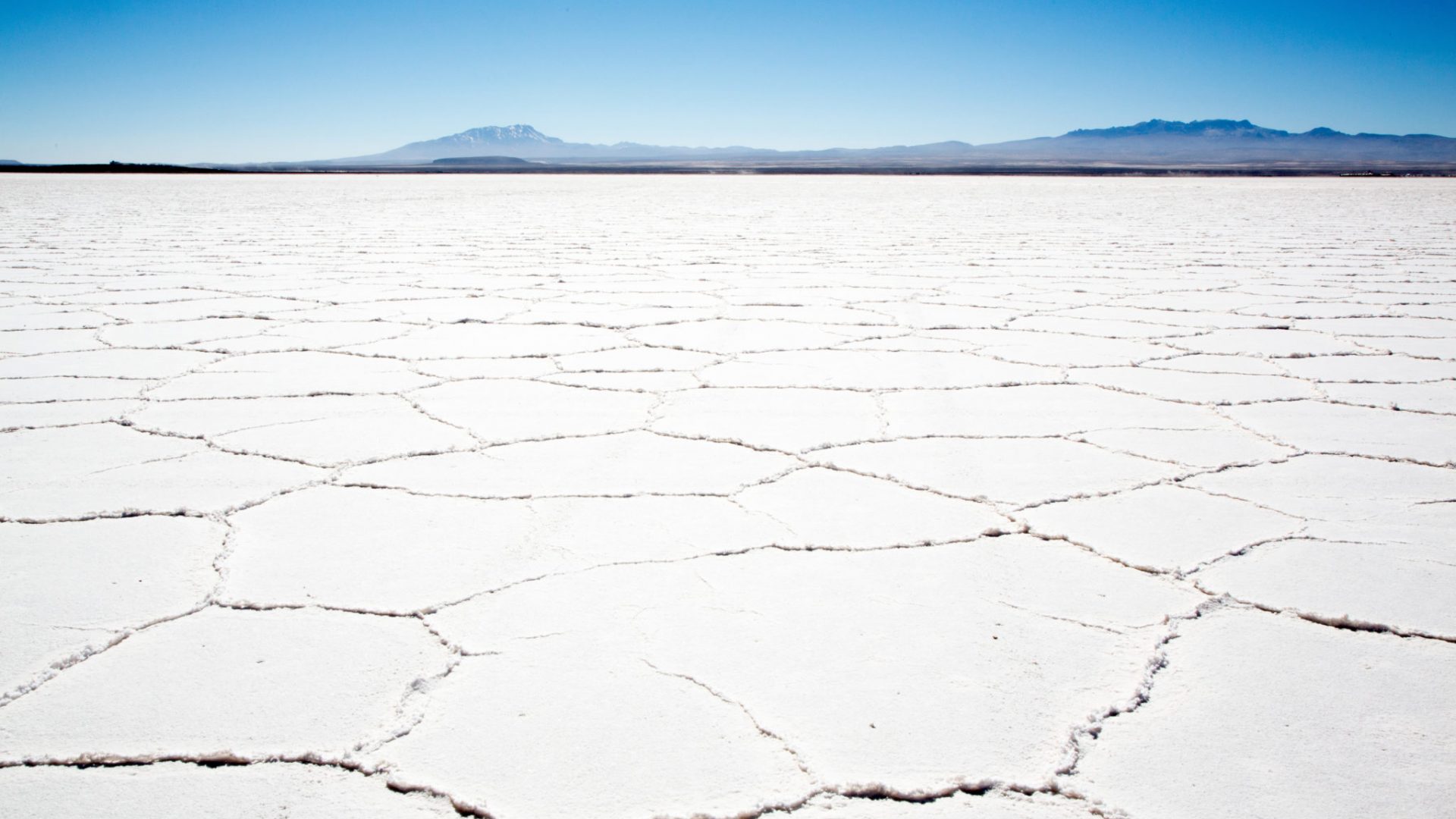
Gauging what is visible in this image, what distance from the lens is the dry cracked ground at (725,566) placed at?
72 cm

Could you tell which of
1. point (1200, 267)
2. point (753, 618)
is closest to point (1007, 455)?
point (753, 618)

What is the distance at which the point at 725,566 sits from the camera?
106 cm

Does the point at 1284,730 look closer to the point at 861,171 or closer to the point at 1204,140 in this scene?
the point at 861,171

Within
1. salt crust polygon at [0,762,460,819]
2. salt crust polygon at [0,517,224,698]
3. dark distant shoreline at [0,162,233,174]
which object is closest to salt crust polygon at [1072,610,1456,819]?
salt crust polygon at [0,762,460,819]

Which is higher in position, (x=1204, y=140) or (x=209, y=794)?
(x=1204, y=140)

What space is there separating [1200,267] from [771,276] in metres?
1.89

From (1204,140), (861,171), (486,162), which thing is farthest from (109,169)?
(1204,140)

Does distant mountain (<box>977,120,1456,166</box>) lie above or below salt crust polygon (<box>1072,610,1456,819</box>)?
above

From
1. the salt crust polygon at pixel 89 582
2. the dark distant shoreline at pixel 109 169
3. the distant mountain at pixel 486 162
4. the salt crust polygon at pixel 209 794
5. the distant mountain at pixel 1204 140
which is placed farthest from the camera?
the distant mountain at pixel 1204 140

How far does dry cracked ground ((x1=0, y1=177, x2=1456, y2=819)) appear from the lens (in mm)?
718

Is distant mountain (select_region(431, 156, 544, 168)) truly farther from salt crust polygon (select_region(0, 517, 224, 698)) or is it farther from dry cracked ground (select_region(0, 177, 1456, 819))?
salt crust polygon (select_region(0, 517, 224, 698))

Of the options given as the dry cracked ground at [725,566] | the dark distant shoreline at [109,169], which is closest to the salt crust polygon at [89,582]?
the dry cracked ground at [725,566]

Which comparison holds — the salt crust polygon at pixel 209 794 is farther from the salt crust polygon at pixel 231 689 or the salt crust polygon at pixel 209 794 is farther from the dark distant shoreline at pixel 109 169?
the dark distant shoreline at pixel 109 169

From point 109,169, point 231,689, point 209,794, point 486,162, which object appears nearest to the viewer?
point 209,794
